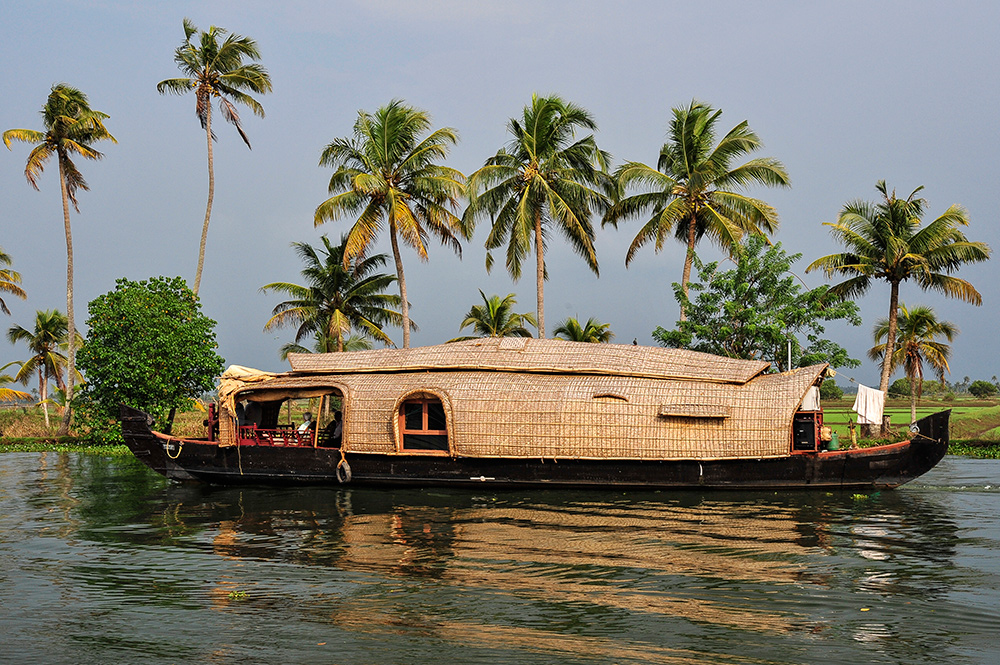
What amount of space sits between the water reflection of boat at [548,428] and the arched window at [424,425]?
3 centimetres

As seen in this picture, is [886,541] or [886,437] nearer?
[886,541]

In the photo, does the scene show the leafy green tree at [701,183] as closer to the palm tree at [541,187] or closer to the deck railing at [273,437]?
the palm tree at [541,187]

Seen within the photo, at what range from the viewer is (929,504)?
12320 millimetres

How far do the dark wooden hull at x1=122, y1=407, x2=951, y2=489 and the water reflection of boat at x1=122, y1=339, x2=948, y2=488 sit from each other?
0.07 feet

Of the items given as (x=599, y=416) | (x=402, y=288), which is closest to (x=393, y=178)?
(x=402, y=288)

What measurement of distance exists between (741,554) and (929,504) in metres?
5.23

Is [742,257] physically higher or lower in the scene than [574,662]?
higher

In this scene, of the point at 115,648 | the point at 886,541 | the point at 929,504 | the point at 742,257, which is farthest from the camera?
the point at 742,257

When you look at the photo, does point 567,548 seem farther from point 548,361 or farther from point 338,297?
point 338,297

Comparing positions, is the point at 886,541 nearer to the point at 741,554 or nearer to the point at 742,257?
the point at 741,554

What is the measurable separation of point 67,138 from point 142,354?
10.6 m

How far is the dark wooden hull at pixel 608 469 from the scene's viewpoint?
505 inches

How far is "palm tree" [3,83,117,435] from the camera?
88.9ft

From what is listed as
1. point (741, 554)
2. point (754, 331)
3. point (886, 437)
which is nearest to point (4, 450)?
point (754, 331)
